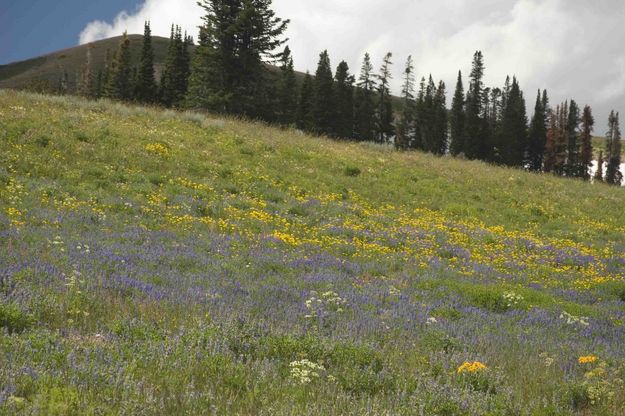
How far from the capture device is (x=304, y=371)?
439cm

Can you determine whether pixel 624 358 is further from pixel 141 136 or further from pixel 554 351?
pixel 141 136

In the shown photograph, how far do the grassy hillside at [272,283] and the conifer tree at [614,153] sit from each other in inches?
3481

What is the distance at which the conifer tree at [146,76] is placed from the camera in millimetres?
72062

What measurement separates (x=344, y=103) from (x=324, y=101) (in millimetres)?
6137

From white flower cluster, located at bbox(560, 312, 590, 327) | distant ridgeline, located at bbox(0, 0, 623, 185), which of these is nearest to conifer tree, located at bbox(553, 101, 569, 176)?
distant ridgeline, located at bbox(0, 0, 623, 185)

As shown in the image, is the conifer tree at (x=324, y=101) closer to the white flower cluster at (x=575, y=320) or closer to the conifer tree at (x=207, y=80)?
the conifer tree at (x=207, y=80)

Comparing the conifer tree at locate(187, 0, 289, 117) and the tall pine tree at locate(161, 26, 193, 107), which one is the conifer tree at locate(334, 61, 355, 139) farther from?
the conifer tree at locate(187, 0, 289, 117)

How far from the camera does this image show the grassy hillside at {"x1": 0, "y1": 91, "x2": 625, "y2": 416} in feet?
13.7

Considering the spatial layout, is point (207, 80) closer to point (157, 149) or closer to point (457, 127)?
point (157, 149)

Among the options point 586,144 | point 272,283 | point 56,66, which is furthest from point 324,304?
point 56,66

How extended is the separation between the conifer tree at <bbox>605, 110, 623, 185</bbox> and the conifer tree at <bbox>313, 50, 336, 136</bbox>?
57223 mm

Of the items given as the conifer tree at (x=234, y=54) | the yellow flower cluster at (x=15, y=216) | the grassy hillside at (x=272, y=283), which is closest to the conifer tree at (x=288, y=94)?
the conifer tree at (x=234, y=54)

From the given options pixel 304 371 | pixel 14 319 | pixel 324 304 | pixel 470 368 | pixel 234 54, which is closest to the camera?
pixel 304 371

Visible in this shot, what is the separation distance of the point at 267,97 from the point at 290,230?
2789 cm
